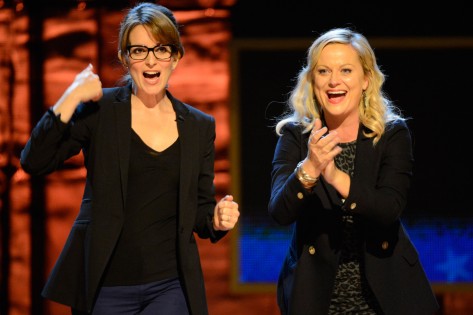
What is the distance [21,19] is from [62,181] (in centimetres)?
85

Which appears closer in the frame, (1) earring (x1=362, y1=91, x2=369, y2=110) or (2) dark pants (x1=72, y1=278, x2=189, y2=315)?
(2) dark pants (x1=72, y1=278, x2=189, y2=315)

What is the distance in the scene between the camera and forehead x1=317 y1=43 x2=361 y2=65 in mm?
2553

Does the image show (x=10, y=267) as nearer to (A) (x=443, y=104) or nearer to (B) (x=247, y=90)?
(B) (x=247, y=90)

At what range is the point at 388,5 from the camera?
425 centimetres

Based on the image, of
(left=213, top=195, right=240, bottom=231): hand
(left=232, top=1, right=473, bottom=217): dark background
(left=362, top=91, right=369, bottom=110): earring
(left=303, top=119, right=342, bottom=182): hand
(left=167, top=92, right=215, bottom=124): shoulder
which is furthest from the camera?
(left=232, top=1, right=473, bottom=217): dark background

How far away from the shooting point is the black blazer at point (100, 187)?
2.28 meters

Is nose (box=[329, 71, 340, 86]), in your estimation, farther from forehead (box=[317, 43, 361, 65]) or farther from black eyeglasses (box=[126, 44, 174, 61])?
black eyeglasses (box=[126, 44, 174, 61])

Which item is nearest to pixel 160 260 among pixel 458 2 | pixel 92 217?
pixel 92 217

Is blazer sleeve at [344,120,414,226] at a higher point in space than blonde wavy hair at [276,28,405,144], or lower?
lower

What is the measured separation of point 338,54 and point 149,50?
59 centimetres

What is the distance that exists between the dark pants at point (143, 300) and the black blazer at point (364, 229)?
348mm

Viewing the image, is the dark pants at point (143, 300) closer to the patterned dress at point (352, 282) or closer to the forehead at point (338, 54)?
the patterned dress at point (352, 282)

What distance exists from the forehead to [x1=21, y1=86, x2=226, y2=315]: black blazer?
0.47 meters

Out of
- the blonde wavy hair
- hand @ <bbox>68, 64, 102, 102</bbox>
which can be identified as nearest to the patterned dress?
the blonde wavy hair
